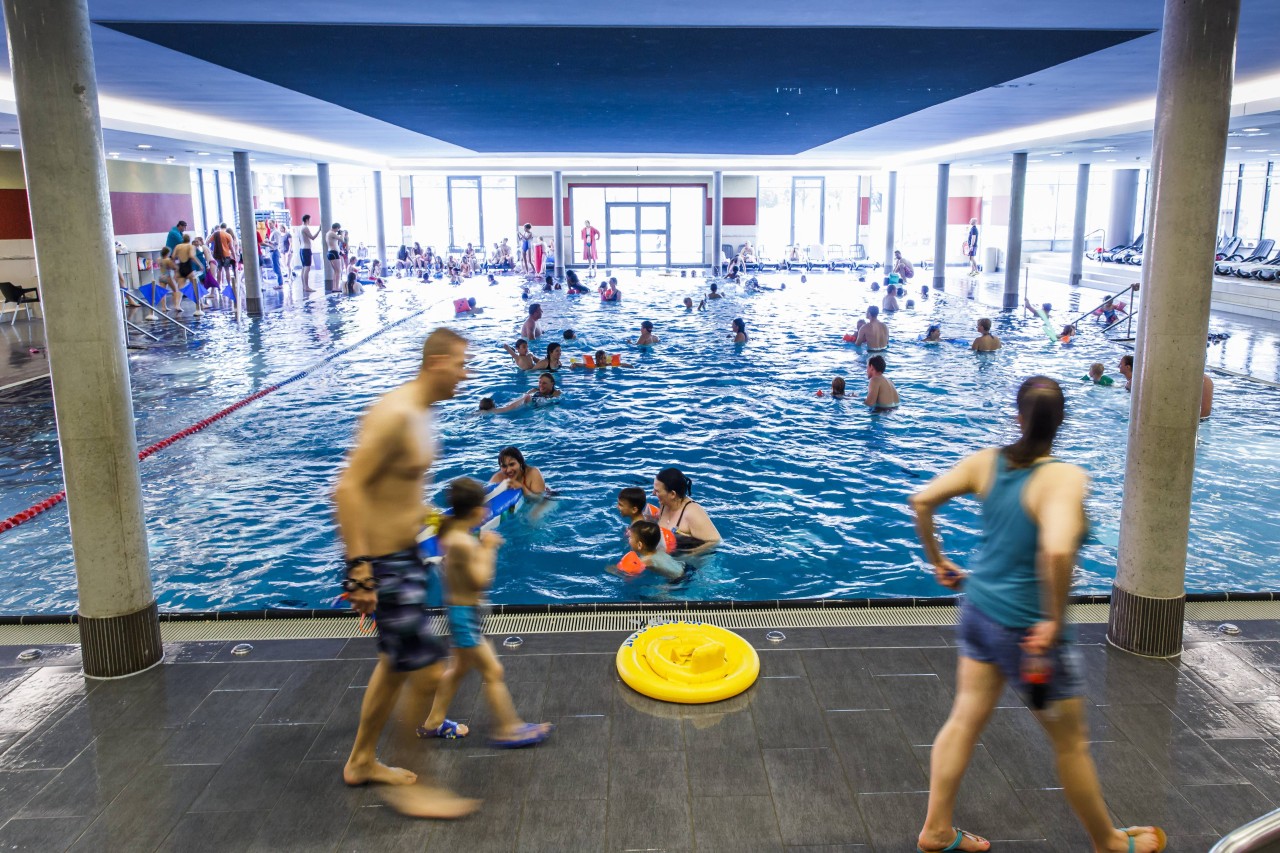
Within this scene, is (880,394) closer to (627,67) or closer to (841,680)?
(627,67)

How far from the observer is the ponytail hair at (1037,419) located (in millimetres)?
2520

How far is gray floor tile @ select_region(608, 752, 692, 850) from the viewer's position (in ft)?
9.71

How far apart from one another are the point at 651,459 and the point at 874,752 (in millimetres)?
6013

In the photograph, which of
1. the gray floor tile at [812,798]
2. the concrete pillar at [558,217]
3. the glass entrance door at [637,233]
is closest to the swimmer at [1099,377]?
the gray floor tile at [812,798]

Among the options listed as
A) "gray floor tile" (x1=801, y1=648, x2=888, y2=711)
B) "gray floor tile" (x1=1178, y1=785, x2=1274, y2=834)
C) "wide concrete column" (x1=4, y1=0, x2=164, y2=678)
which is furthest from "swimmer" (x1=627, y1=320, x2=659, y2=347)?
"gray floor tile" (x1=1178, y1=785, x2=1274, y2=834)

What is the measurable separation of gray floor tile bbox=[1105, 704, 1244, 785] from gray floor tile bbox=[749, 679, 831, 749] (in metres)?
1.20

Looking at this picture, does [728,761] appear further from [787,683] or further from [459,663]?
[459,663]

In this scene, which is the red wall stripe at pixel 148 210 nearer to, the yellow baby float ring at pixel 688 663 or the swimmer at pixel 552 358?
the swimmer at pixel 552 358

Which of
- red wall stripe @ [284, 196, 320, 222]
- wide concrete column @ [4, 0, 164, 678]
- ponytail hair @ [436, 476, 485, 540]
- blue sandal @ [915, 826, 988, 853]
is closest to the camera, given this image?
blue sandal @ [915, 826, 988, 853]

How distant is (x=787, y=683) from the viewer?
3.96 m

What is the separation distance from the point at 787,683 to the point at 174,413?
29.8ft

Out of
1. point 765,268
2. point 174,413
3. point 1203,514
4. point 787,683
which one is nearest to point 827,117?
point 1203,514

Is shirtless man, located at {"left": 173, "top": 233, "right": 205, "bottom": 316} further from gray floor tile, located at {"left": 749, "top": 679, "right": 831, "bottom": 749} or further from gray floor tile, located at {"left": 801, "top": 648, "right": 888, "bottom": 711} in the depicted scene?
gray floor tile, located at {"left": 749, "top": 679, "right": 831, "bottom": 749}

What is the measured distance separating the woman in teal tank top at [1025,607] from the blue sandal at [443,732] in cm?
176
